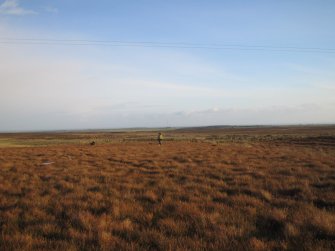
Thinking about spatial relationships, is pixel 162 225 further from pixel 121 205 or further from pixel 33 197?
pixel 33 197

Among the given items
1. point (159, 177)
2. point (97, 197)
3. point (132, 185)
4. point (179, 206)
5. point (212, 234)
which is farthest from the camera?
point (159, 177)

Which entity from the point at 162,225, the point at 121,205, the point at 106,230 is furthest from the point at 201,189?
the point at 106,230

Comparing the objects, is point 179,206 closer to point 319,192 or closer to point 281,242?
point 281,242

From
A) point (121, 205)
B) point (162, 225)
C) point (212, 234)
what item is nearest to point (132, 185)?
point (121, 205)

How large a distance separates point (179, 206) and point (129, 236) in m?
A: 2.03

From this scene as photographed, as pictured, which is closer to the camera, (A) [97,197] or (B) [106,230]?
(B) [106,230]

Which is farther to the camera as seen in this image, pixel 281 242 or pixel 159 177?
pixel 159 177

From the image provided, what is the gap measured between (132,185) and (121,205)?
2638 millimetres

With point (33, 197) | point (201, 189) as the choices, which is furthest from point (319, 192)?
point (33, 197)

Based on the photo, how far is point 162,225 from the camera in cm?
546

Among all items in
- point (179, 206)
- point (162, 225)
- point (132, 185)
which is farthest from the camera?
point (132, 185)

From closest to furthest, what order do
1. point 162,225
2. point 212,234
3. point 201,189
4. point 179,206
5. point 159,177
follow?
point 212,234, point 162,225, point 179,206, point 201,189, point 159,177

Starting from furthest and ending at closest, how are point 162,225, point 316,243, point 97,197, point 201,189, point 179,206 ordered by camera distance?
point 201,189, point 97,197, point 179,206, point 162,225, point 316,243

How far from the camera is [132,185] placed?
9.63m
